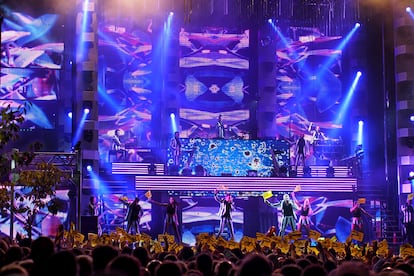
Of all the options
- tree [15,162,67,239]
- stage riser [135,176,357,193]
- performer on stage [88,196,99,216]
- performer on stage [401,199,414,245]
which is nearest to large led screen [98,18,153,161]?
stage riser [135,176,357,193]

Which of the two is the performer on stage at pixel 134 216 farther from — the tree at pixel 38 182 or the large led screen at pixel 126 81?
the large led screen at pixel 126 81

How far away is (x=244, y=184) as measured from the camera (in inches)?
1042

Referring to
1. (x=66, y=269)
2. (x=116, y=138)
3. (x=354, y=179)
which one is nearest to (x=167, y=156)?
→ (x=116, y=138)

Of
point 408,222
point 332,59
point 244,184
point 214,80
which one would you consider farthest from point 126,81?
point 408,222

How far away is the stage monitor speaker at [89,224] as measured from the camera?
21.4m

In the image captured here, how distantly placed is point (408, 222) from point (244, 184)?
19.8ft

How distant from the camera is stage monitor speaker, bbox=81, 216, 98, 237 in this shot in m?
21.4

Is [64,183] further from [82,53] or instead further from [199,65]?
[199,65]

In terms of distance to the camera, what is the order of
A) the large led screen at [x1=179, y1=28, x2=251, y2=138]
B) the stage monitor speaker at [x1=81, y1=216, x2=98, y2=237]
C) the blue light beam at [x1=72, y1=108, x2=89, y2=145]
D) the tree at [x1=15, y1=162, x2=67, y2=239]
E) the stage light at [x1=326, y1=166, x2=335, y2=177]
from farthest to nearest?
the large led screen at [x1=179, y1=28, x2=251, y2=138]
the stage light at [x1=326, y1=166, x2=335, y2=177]
the blue light beam at [x1=72, y1=108, x2=89, y2=145]
the stage monitor speaker at [x1=81, y1=216, x2=98, y2=237]
the tree at [x1=15, y1=162, x2=67, y2=239]

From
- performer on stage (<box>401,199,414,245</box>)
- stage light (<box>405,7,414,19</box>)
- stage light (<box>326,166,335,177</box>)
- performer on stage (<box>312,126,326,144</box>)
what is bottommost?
performer on stage (<box>401,199,414,245</box>)

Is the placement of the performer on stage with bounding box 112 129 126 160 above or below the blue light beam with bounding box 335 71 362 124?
below

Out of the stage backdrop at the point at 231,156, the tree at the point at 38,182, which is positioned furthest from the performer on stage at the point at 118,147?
the tree at the point at 38,182

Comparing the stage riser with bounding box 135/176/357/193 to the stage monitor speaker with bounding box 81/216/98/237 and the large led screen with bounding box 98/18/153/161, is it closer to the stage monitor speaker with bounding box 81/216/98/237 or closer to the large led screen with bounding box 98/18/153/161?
the stage monitor speaker with bounding box 81/216/98/237

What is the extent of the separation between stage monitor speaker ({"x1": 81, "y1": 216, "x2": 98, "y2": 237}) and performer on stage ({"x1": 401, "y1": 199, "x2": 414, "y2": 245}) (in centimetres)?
1097
